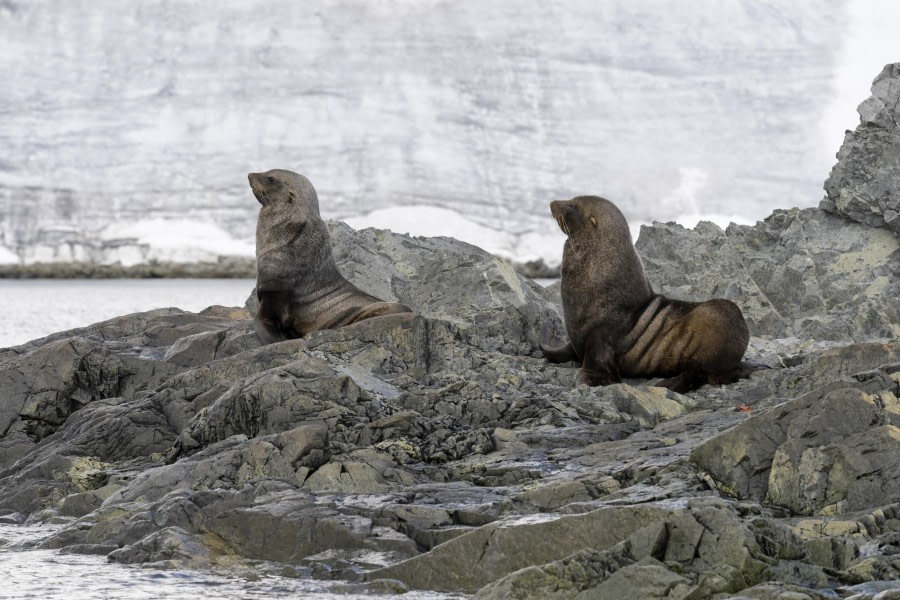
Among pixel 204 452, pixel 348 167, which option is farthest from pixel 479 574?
pixel 348 167

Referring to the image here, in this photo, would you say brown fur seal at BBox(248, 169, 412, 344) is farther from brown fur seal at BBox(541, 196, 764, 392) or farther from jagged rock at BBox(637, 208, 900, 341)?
jagged rock at BBox(637, 208, 900, 341)

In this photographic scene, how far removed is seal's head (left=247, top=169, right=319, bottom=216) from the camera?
9406 millimetres

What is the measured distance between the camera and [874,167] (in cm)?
1029

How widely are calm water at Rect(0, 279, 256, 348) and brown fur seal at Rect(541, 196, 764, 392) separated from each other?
1586 centimetres

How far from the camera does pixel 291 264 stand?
913 centimetres

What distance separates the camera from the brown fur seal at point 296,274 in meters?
8.82

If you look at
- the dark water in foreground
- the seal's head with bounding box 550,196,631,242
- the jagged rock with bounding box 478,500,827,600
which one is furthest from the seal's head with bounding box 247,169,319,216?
the jagged rock with bounding box 478,500,827,600

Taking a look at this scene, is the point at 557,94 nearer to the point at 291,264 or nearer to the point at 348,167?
the point at 348,167

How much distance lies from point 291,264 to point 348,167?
24575mm

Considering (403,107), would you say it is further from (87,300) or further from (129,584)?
(129,584)

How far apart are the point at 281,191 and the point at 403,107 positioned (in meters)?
26.2

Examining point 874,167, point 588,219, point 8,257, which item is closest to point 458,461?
point 588,219

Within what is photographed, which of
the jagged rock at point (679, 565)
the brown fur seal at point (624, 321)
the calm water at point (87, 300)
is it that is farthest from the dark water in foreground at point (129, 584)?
the calm water at point (87, 300)

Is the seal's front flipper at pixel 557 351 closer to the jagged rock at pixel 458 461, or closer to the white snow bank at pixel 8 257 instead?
the jagged rock at pixel 458 461
